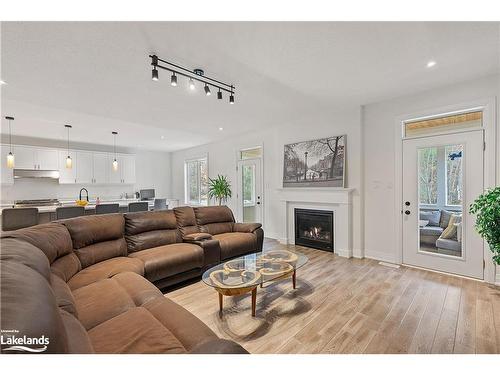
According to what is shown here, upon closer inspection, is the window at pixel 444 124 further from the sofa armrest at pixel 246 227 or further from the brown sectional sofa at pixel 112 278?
the brown sectional sofa at pixel 112 278

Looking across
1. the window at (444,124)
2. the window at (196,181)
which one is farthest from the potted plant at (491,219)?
the window at (196,181)

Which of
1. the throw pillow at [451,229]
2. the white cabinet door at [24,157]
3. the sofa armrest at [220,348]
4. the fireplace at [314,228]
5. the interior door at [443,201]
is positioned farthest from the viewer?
the white cabinet door at [24,157]

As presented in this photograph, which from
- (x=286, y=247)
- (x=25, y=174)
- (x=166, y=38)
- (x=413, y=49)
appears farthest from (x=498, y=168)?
(x=25, y=174)

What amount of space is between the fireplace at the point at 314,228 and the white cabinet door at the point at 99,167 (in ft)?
19.6

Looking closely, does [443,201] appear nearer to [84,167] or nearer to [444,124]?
A: [444,124]

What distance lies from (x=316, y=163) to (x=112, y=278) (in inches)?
147

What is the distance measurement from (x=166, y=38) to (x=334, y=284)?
10.9 ft

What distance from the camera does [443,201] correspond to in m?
3.18

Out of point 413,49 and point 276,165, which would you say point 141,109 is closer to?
point 276,165

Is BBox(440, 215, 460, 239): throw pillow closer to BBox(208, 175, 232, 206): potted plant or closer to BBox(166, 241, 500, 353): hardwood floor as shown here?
BBox(166, 241, 500, 353): hardwood floor

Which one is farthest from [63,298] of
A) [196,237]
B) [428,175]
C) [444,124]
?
[444,124]

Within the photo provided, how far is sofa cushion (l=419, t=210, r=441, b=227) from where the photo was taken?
326 centimetres

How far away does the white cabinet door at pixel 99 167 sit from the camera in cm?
673
